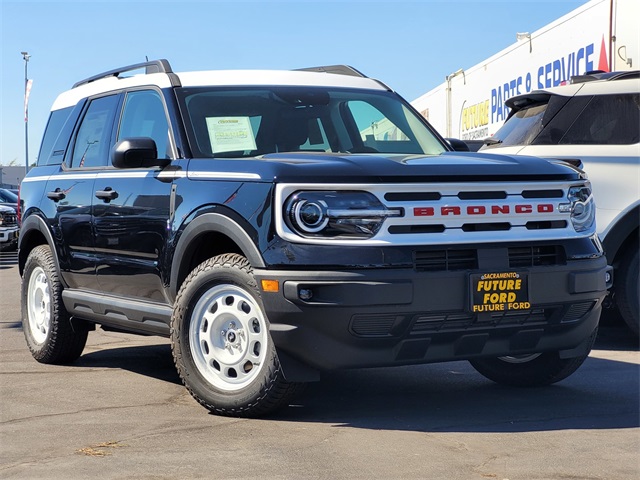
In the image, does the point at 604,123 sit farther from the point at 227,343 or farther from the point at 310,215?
the point at 227,343

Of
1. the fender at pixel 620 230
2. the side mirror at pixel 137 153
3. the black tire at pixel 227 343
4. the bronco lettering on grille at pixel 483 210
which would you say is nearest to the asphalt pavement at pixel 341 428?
the black tire at pixel 227 343

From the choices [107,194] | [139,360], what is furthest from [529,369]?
[139,360]

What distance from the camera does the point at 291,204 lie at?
5094mm

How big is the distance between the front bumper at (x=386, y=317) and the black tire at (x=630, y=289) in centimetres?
283

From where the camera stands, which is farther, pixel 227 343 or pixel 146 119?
pixel 146 119

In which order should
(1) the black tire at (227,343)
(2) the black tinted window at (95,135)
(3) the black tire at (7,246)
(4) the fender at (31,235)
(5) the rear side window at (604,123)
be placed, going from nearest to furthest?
(1) the black tire at (227,343) < (2) the black tinted window at (95,135) < (4) the fender at (31,235) < (5) the rear side window at (604,123) < (3) the black tire at (7,246)

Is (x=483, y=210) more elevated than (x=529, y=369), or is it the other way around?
(x=483, y=210)

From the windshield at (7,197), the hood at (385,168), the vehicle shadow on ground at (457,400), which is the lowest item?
the windshield at (7,197)

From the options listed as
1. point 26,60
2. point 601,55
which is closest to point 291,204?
point 601,55

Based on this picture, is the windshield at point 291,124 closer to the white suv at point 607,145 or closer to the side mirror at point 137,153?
the side mirror at point 137,153

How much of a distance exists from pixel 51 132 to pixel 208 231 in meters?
3.13

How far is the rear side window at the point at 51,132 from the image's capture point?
805cm

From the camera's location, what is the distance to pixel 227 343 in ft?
18.1

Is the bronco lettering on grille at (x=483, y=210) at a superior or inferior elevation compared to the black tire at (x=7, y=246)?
superior
